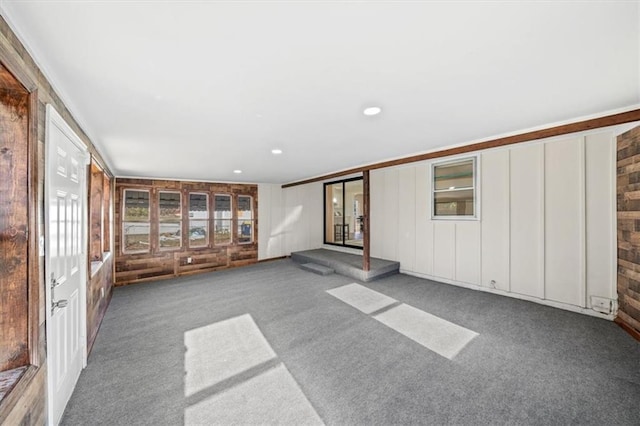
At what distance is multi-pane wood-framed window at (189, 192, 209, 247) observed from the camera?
6.46m

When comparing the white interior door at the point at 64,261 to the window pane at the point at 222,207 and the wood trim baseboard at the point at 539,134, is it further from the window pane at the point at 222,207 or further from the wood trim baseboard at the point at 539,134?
the window pane at the point at 222,207

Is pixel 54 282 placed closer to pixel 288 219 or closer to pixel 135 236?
pixel 135 236

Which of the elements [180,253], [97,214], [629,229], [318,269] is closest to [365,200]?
[318,269]

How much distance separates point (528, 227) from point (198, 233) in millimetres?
7132

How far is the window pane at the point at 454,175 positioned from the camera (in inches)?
181

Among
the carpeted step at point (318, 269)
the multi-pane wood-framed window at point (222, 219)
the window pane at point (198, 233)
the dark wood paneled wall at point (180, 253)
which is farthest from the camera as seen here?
the multi-pane wood-framed window at point (222, 219)

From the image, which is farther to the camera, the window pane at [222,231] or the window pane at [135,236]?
the window pane at [222,231]

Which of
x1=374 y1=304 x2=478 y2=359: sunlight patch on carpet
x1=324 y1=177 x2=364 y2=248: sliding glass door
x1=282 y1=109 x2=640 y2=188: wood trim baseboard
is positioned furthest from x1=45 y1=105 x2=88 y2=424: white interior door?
x1=324 y1=177 x2=364 y2=248: sliding glass door

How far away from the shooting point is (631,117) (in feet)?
7.93

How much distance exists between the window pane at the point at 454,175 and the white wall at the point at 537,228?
197 mm

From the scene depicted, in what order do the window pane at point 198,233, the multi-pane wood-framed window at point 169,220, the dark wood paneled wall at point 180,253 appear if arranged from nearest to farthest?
the dark wood paneled wall at point 180,253, the multi-pane wood-framed window at point 169,220, the window pane at point 198,233

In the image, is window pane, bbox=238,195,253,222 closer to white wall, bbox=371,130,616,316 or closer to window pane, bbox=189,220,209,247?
window pane, bbox=189,220,209,247

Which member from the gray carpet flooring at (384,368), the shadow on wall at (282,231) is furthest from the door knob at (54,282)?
the shadow on wall at (282,231)

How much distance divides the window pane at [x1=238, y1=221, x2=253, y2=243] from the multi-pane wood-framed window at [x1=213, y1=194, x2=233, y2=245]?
0.88ft
